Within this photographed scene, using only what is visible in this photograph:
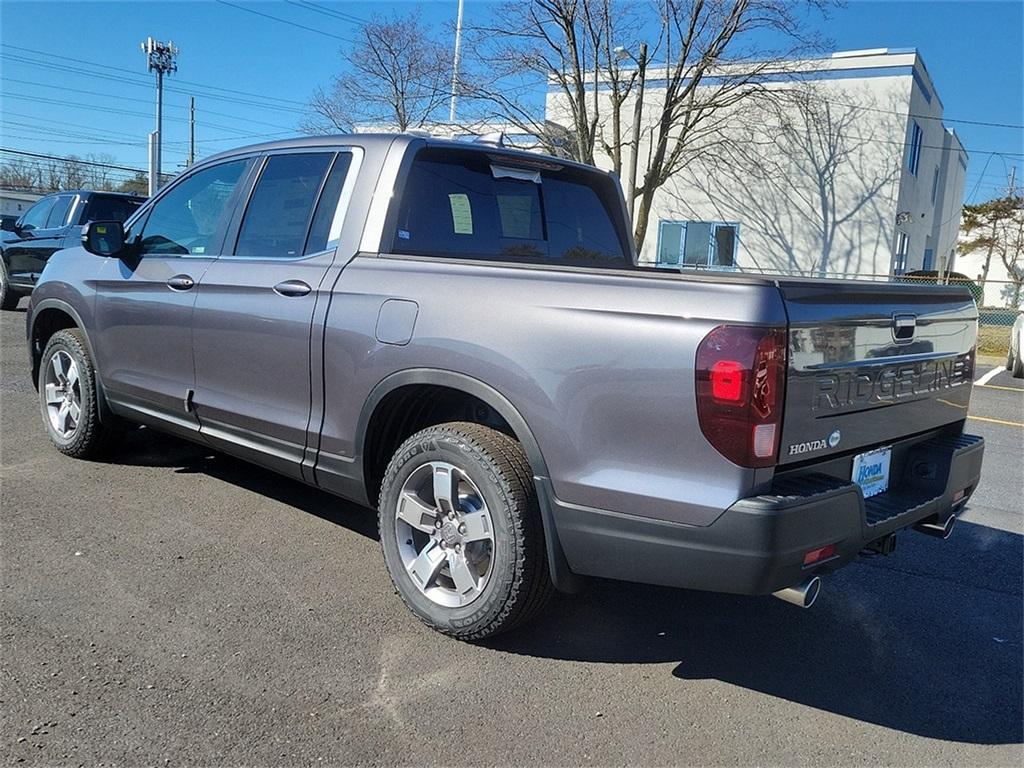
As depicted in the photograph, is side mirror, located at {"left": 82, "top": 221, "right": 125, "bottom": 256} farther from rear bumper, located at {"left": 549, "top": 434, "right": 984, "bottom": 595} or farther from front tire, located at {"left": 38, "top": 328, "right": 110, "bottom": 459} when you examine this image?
rear bumper, located at {"left": 549, "top": 434, "right": 984, "bottom": 595}

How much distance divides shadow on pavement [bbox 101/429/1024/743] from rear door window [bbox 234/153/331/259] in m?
1.48

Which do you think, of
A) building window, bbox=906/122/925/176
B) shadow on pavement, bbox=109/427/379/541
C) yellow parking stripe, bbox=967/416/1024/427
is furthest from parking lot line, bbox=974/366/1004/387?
shadow on pavement, bbox=109/427/379/541

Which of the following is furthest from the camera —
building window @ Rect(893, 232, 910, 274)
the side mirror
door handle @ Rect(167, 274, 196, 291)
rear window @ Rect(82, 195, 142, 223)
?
building window @ Rect(893, 232, 910, 274)

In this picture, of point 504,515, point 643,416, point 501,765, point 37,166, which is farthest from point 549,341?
point 37,166

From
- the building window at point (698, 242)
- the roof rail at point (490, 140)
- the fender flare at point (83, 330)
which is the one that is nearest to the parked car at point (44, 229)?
the fender flare at point (83, 330)

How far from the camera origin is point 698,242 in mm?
24156

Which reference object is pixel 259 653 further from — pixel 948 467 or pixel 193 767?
pixel 948 467

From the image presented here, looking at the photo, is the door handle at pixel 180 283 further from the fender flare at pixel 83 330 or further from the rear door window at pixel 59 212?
the rear door window at pixel 59 212

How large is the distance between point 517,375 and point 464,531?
65 cm

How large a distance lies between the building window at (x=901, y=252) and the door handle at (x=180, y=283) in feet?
70.7

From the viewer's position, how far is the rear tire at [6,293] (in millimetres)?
13283

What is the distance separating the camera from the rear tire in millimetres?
13283

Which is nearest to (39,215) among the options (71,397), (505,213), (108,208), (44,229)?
(44,229)

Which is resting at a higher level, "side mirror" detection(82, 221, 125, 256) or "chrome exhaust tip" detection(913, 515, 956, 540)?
"side mirror" detection(82, 221, 125, 256)
